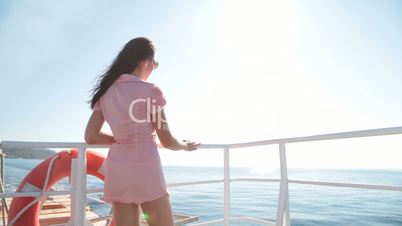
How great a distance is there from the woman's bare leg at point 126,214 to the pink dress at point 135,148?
1.2 inches

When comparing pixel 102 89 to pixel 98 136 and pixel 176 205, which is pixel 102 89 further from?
pixel 176 205

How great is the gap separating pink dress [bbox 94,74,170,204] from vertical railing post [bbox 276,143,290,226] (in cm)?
97

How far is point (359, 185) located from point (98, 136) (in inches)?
50.7

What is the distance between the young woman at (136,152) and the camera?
1.12 m

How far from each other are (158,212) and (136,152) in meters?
0.24

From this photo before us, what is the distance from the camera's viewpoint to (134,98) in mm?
1127

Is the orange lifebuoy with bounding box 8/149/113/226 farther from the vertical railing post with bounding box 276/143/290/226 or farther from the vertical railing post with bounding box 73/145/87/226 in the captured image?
the vertical railing post with bounding box 276/143/290/226

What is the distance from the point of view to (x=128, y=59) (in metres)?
1.22

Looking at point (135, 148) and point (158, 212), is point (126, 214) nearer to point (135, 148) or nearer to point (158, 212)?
point (158, 212)

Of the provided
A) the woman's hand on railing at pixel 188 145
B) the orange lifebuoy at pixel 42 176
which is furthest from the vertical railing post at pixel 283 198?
the orange lifebuoy at pixel 42 176

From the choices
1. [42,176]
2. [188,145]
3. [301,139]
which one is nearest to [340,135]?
[301,139]

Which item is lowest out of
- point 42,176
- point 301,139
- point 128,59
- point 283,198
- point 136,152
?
point 283,198

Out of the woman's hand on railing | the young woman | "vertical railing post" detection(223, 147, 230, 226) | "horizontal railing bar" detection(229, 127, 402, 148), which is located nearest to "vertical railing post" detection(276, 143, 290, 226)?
"horizontal railing bar" detection(229, 127, 402, 148)

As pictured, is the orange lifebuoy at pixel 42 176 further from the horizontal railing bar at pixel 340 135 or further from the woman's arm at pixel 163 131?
the horizontal railing bar at pixel 340 135
